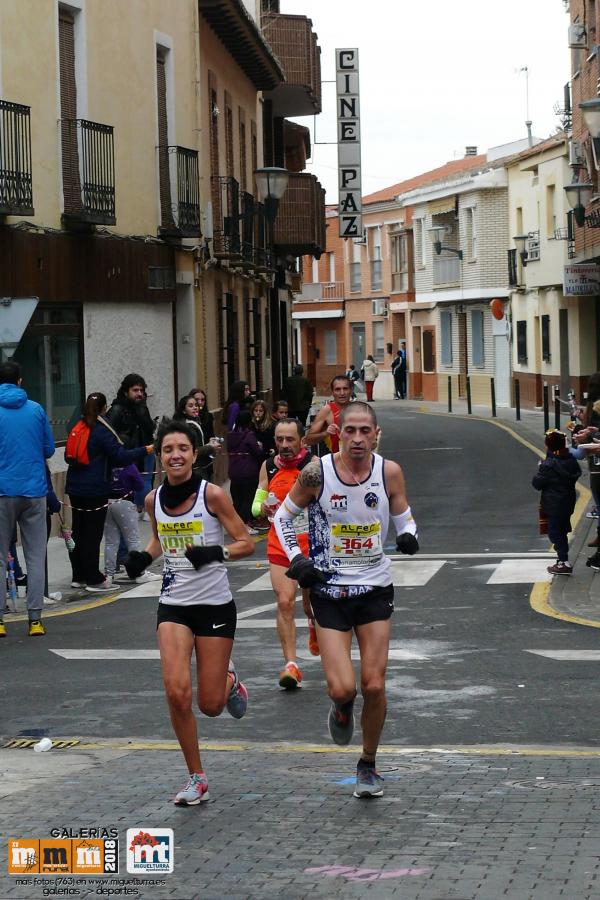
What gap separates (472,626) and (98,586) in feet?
14.1

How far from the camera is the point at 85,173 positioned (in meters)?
20.1

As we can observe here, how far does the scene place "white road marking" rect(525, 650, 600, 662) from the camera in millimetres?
10617

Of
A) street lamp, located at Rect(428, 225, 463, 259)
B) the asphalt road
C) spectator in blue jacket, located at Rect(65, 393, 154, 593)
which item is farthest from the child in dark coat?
street lamp, located at Rect(428, 225, 463, 259)

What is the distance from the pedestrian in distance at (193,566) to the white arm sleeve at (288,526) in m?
0.23

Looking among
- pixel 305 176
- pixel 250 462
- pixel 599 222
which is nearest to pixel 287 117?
pixel 305 176

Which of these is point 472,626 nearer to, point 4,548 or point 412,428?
point 4,548

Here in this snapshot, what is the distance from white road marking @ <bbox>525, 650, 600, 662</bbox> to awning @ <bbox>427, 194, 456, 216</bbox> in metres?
48.4

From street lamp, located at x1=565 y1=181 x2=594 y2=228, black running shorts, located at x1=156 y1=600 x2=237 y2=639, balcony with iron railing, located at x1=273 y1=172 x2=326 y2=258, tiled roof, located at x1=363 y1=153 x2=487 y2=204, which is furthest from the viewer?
tiled roof, located at x1=363 y1=153 x2=487 y2=204

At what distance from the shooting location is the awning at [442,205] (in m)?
58.4

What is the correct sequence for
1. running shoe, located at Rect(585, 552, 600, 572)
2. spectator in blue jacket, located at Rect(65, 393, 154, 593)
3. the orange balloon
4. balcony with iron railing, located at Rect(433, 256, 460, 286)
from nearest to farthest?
running shoe, located at Rect(585, 552, 600, 572), spectator in blue jacket, located at Rect(65, 393, 154, 593), the orange balloon, balcony with iron railing, located at Rect(433, 256, 460, 286)

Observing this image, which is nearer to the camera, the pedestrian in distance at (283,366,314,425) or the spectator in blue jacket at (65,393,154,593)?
the spectator in blue jacket at (65,393,154,593)

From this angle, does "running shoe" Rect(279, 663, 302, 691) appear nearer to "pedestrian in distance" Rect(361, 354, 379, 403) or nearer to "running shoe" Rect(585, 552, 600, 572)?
"running shoe" Rect(585, 552, 600, 572)

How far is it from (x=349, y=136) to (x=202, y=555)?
36.1m

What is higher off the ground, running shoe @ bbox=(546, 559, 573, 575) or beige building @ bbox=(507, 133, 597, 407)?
beige building @ bbox=(507, 133, 597, 407)
